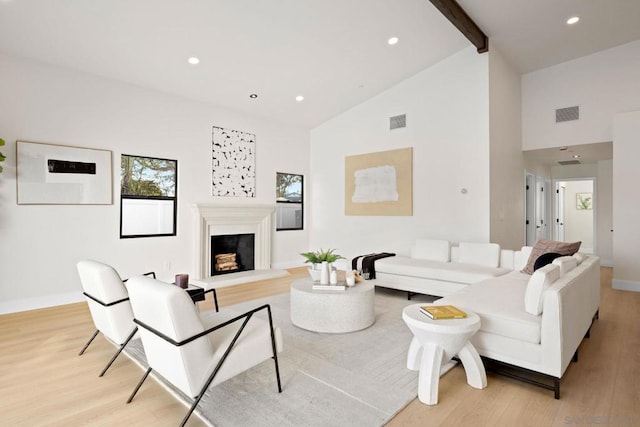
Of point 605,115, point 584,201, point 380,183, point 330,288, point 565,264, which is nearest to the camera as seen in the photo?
point 565,264

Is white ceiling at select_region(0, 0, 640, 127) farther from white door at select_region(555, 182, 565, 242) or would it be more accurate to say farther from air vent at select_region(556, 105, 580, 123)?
white door at select_region(555, 182, 565, 242)

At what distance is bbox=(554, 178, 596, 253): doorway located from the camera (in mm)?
10070

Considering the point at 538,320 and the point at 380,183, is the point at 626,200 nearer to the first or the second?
the point at 380,183

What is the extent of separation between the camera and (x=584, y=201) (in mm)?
10203

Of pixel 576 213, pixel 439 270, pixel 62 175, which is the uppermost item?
pixel 62 175

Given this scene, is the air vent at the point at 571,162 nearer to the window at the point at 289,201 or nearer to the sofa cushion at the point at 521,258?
the sofa cushion at the point at 521,258

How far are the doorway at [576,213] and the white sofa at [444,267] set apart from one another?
658 cm

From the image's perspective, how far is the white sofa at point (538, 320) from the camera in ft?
7.57

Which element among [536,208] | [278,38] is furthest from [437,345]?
[536,208]

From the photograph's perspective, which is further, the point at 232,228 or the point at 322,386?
the point at 232,228

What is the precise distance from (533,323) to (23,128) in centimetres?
572

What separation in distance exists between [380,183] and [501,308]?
4.14 m

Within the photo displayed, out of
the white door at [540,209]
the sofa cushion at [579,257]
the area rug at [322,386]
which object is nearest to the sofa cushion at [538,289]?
the area rug at [322,386]

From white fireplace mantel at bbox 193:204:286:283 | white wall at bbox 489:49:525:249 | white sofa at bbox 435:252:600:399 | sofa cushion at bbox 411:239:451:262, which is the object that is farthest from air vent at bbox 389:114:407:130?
white sofa at bbox 435:252:600:399
